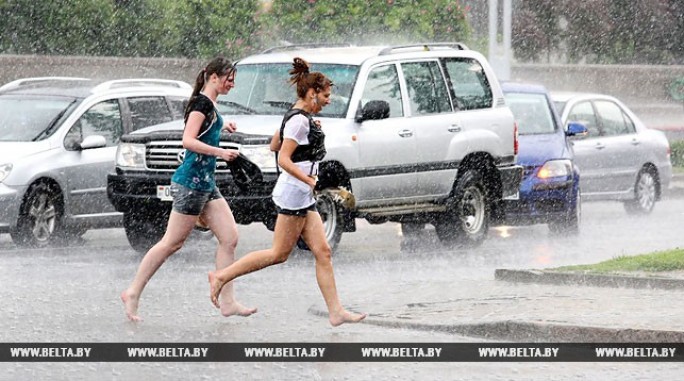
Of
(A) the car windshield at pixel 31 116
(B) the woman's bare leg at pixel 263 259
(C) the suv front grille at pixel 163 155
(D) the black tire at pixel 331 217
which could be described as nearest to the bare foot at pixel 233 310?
(B) the woman's bare leg at pixel 263 259

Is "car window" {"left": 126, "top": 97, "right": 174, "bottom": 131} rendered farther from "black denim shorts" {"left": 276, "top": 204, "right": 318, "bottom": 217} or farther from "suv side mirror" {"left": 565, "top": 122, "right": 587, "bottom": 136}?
"black denim shorts" {"left": 276, "top": 204, "right": 318, "bottom": 217}

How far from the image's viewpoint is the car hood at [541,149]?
19.7m

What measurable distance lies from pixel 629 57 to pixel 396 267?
36.2m

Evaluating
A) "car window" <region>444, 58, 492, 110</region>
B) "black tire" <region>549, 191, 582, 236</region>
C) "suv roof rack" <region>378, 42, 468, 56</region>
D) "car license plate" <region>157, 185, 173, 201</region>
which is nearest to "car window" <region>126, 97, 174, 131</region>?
"car license plate" <region>157, 185, 173, 201</region>

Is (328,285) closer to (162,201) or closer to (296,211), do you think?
(296,211)

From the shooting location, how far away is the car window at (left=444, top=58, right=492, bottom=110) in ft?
60.5

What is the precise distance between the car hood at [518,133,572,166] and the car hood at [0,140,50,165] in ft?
17.4

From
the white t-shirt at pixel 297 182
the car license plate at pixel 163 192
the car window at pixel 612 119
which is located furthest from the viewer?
the car window at pixel 612 119

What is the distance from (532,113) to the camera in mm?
20406

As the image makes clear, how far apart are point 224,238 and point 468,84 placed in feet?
23.2

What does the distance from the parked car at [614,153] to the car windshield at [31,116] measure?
6415 mm

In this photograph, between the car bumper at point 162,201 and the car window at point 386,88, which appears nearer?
the car bumper at point 162,201

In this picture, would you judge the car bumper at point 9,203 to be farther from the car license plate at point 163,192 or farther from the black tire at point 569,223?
the black tire at point 569,223

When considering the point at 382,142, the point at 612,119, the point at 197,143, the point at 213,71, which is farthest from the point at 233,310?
the point at 612,119
